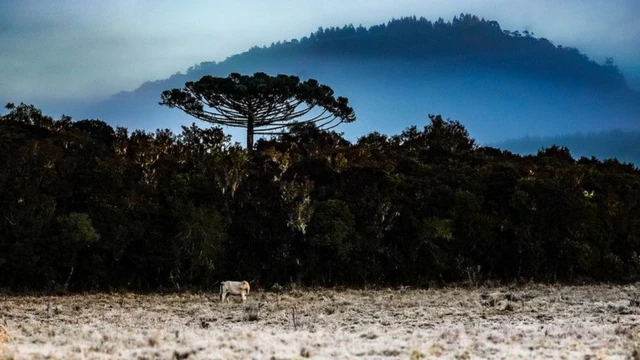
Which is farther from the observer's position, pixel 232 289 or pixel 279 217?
pixel 279 217

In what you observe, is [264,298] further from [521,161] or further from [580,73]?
[580,73]

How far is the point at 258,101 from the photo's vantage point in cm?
4169

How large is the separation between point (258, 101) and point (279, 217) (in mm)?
19445

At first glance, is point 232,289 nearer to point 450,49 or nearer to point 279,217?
point 279,217

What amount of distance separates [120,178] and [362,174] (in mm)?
9069

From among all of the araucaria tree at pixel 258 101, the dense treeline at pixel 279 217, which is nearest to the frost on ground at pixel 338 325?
the dense treeline at pixel 279 217

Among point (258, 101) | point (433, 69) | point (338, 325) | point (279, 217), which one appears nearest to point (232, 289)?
point (279, 217)

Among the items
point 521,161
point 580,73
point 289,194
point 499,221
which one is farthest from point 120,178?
point 580,73

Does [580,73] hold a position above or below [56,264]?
above

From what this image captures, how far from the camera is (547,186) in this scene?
25734 mm

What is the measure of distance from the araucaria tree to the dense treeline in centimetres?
1370

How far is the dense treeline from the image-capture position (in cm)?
2134

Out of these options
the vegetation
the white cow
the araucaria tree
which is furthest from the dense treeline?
the vegetation

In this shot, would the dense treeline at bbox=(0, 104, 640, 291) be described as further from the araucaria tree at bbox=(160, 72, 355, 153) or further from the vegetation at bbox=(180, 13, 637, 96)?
the vegetation at bbox=(180, 13, 637, 96)
